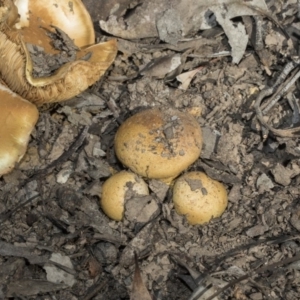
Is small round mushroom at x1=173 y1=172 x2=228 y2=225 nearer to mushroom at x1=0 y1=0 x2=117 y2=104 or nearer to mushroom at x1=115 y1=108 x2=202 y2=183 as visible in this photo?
mushroom at x1=115 y1=108 x2=202 y2=183

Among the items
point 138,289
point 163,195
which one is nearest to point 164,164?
point 163,195

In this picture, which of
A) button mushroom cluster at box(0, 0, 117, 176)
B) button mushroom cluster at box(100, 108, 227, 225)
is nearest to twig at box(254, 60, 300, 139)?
button mushroom cluster at box(100, 108, 227, 225)

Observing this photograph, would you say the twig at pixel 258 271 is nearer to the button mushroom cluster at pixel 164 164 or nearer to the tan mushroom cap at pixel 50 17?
the button mushroom cluster at pixel 164 164

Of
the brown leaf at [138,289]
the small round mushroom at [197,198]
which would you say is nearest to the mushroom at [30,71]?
the small round mushroom at [197,198]

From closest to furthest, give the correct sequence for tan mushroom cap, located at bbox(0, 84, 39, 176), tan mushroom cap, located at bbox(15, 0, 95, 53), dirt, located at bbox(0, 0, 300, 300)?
1. dirt, located at bbox(0, 0, 300, 300)
2. tan mushroom cap, located at bbox(0, 84, 39, 176)
3. tan mushroom cap, located at bbox(15, 0, 95, 53)

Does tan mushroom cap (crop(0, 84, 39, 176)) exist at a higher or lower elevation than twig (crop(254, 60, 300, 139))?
higher

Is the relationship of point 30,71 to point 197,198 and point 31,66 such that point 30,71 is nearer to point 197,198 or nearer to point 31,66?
point 31,66
